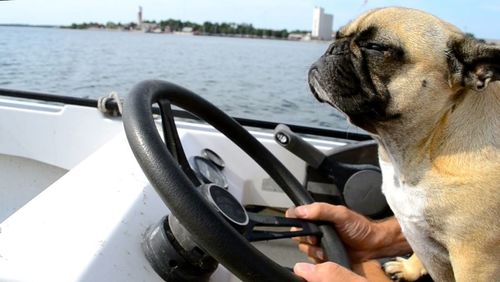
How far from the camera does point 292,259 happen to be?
229 centimetres

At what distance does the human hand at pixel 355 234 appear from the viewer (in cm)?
160

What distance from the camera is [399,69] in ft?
4.85

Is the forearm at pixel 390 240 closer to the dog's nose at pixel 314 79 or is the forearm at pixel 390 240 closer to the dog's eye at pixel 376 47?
the dog's nose at pixel 314 79

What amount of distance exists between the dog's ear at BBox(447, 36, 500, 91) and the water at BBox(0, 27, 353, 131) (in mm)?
727

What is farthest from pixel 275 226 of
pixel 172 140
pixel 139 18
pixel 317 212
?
pixel 139 18

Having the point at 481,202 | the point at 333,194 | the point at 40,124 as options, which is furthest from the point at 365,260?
the point at 40,124

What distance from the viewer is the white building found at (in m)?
2.06

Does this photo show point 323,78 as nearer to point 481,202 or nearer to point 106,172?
point 481,202

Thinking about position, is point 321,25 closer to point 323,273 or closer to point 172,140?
point 172,140

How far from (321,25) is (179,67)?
2.23 meters

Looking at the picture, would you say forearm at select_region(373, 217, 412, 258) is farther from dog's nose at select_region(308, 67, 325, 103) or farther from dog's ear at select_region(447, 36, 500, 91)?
dog's ear at select_region(447, 36, 500, 91)

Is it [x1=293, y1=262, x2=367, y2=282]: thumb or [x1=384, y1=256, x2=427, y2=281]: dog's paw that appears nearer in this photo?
[x1=293, y1=262, x2=367, y2=282]: thumb

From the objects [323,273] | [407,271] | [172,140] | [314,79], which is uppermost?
[314,79]

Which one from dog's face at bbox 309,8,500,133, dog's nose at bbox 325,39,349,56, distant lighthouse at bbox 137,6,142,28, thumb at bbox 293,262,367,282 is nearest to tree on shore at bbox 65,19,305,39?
distant lighthouse at bbox 137,6,142,28
